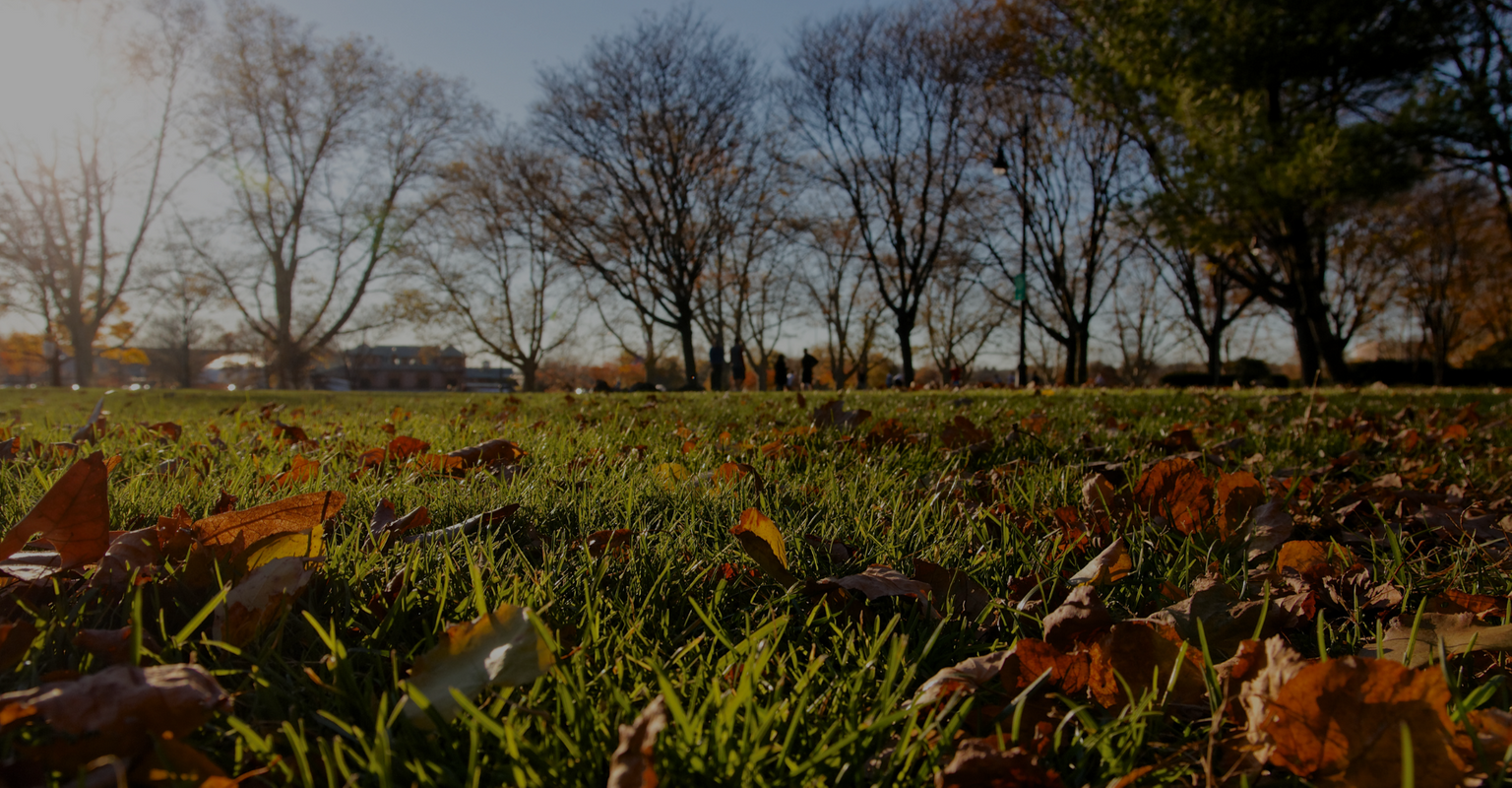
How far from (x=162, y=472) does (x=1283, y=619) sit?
9.01ft

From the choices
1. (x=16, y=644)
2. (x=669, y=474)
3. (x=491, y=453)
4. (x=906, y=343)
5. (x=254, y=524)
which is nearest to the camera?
(x=16, y=644)

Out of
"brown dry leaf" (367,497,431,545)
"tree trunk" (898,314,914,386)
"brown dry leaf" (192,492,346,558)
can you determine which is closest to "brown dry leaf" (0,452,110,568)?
"brown dry leaf" (192,492,346,558)

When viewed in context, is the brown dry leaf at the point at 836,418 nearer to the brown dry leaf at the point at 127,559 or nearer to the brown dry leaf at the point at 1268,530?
the brown dry leaf at the point at 1268,530

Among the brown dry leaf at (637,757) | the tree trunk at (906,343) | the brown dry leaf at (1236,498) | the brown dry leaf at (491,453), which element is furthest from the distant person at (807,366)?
the brown dry leaf at (637,757)

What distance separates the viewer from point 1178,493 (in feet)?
5.64

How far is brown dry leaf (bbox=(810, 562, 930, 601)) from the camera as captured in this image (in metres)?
1.21

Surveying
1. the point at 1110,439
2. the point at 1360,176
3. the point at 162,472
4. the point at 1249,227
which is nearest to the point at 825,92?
the point at 1249,227

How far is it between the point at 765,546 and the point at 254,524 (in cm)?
86

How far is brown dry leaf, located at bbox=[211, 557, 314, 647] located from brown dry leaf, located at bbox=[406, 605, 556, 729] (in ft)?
1.03

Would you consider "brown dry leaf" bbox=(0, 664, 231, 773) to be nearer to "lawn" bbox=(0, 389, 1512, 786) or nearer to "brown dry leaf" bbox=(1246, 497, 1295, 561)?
"lawn" bbox=(0, 389, 1512, 786)

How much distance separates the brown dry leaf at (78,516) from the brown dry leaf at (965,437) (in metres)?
2.48

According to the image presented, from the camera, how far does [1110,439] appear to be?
10.4 feet

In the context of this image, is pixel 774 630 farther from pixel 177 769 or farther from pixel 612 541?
pixel 177 769

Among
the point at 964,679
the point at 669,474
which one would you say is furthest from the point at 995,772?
the point at 669,474
